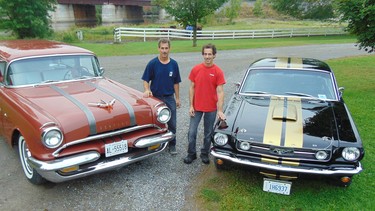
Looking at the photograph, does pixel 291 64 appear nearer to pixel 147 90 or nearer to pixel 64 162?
pixel 147 90

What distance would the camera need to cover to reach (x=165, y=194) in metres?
3.69

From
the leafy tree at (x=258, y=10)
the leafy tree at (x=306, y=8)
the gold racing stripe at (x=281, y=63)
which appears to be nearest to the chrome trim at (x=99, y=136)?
the gold racing stripe at (x=281, y=63)

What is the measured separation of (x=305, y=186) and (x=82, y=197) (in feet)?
9.20

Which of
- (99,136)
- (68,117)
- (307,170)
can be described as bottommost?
(307,170)

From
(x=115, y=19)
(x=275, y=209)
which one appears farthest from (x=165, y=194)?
(x=115, y=19)

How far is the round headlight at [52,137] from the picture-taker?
10.6 feet

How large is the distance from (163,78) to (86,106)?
3.96ft

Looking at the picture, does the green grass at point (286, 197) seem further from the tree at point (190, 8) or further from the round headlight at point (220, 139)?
the tree at point (190, 8)

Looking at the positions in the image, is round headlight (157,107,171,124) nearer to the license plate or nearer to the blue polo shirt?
the blue polo shirt

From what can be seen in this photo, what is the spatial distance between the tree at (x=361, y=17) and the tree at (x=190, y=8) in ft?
39.9

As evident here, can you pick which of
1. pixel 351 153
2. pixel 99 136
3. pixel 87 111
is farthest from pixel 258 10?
pixel 99 136

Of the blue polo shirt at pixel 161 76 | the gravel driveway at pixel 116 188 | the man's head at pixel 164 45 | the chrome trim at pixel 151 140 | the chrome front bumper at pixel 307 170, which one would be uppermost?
the man's head at pixel 164 45

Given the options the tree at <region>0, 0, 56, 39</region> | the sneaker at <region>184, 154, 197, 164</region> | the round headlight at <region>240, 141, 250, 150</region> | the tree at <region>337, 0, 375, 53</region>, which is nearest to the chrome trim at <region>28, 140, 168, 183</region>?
the sneaker at <region>184, 154, 197, 164</region>

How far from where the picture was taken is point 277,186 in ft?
11.4
